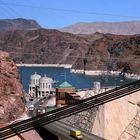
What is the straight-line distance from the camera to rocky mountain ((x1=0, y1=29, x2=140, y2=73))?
133m

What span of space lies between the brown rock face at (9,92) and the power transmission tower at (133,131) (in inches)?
141

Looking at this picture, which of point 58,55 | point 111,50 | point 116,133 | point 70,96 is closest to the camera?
point 116,133

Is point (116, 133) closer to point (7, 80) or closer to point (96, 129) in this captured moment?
point (96, 129)

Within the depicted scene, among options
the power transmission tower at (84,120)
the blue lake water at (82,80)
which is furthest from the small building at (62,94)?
the blue lake water at (82,80)

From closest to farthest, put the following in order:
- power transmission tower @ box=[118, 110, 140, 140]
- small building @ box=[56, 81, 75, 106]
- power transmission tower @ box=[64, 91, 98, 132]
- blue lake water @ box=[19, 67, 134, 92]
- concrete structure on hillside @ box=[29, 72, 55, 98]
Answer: power transmission tower @ box=[118, 110, 140, 140], power transmission tower @ box=[64, 91, 98, 132], small building @ box=[56, 81, 75, 106], concrete structure on hillside @ box=[29, 72, 55, 98], blue lake water @ box=[19, 67, 134, 92]

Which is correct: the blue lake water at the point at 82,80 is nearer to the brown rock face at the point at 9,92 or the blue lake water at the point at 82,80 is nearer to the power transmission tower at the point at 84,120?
the power transmission tower at the point at 84,120

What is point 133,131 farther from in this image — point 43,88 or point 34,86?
point 34,86

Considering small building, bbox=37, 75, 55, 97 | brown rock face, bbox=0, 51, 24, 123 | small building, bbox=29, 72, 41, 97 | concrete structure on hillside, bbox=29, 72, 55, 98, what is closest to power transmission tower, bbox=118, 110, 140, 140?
brown rock face, bbox=0, 51, 24, 123

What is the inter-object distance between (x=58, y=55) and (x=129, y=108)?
515ft

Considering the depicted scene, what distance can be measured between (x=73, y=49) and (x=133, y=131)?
516ft

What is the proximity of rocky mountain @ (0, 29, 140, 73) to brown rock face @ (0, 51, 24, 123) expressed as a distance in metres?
111

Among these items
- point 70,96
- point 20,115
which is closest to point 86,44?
point 70,96

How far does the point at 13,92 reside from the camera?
14.8m

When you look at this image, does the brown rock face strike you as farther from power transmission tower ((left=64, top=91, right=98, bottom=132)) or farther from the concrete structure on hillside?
the concrete structure on hillside
